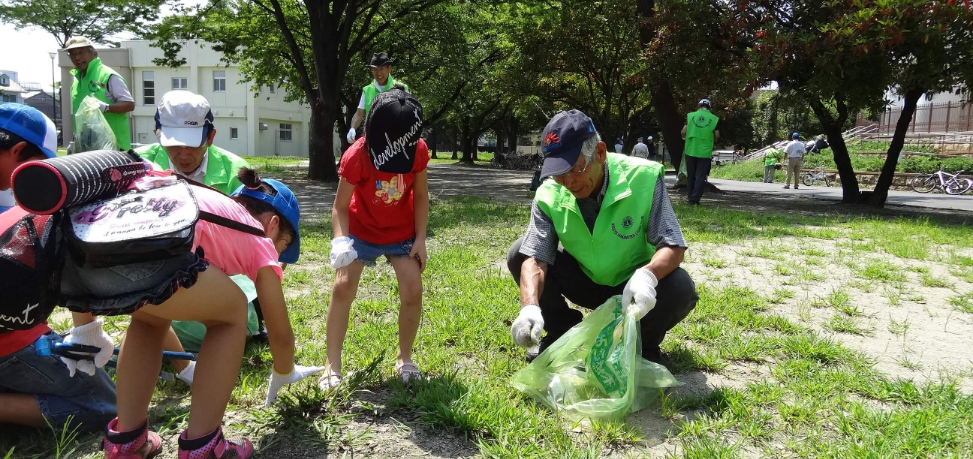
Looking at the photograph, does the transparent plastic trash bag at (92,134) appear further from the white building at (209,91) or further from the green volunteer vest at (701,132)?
the white building at (209,91)

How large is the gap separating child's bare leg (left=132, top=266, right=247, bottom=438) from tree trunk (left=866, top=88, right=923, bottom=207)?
10.9 m

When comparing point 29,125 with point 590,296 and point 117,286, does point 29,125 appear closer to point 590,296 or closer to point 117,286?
point 117,286

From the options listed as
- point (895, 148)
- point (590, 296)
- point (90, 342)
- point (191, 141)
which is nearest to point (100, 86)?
point (191, 141)

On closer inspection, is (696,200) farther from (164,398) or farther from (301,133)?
(301,133)

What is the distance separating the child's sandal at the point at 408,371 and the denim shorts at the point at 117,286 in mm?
1210

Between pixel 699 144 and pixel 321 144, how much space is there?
24.6 feet

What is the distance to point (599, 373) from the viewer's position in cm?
245

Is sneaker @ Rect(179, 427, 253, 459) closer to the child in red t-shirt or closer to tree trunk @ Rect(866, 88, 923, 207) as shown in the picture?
the child in red t-shirt

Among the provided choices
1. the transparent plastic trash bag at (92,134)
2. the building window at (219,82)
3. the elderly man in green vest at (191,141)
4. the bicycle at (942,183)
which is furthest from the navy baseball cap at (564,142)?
the building window at (219,82)

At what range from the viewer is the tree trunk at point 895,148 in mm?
10047

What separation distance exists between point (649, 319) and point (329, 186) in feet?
34.7

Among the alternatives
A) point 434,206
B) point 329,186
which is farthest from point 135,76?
point 434,206

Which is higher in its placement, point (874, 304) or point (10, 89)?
point (10, 89)

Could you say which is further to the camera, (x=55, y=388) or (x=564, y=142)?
(x=564, y=142)
